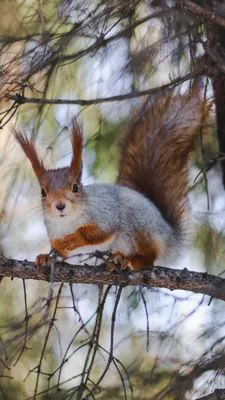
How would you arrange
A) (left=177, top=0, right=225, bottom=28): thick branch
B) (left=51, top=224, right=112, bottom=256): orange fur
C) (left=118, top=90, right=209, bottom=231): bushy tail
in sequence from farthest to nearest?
(left=118, top=90, right=209, bottom=231): bushy tail < (left=51, top=224, right=112, bottom=256): orange fur < (left=177, top=0, right=225, bottom=28): thick branch

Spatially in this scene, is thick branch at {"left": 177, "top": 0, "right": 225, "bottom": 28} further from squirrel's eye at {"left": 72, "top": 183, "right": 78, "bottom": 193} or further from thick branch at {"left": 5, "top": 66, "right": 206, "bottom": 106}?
Result: squirrel's eye at {"left": 72, "top": 183, "right": 78, "bottom": 193}

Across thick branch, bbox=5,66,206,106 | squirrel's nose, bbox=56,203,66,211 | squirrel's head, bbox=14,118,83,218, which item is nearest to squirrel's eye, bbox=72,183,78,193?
squirrel's head, bbox=14,118,83,218

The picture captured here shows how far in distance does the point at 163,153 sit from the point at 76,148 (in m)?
0.56

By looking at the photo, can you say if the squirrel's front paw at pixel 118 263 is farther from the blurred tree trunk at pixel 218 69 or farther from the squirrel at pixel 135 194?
the blurred tree trunk at pixel 218 69

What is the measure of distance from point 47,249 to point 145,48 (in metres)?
0.70

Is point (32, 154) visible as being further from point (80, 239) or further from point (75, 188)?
point (80, 239)

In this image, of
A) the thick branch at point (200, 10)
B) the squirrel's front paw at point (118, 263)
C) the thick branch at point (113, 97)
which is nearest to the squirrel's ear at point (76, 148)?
the thick branch at point (113, 97)

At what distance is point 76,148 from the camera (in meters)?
1.91

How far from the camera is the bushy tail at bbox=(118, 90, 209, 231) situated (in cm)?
235

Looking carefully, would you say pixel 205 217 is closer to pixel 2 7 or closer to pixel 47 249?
pixel 47 249

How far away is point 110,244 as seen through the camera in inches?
80.7

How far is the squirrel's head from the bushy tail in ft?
1.63

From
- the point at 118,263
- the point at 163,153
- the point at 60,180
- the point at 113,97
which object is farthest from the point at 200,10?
the point at 163,153

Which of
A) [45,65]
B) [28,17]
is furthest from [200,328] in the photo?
[28,17]
